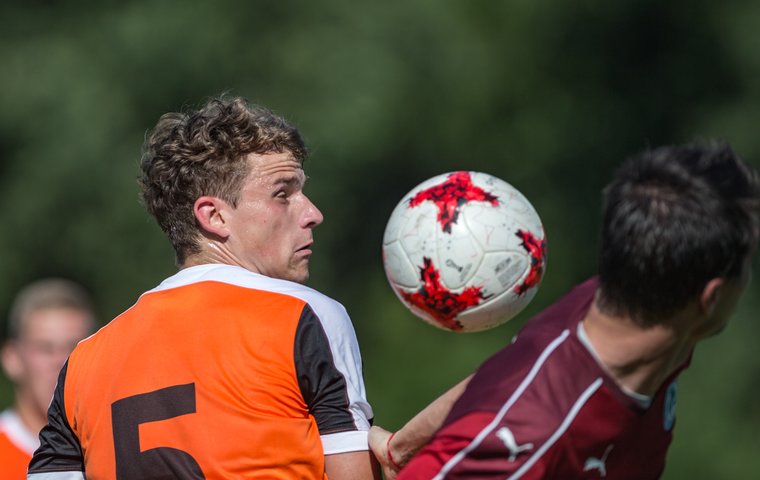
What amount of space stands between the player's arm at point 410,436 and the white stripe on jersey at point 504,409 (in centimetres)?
20

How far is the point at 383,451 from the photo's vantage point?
3469 mm

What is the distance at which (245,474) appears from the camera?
3.44 m

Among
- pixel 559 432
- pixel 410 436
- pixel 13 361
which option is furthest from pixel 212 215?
pixel 13 361

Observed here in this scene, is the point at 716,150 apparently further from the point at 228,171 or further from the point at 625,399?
the point at 228,171

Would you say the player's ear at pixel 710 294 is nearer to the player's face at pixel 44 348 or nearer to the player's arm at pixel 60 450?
the player's arm at pixel 60 450

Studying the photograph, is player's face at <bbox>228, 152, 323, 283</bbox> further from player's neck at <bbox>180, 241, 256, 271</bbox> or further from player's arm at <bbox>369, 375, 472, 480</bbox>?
player's arm at <bbox>369, 375, 472, 480</bbox>

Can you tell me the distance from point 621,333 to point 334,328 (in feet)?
3.31

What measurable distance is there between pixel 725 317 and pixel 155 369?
163 cm

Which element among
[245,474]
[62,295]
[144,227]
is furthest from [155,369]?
[144,227]

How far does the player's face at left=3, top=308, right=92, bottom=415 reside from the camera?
5.47 meters

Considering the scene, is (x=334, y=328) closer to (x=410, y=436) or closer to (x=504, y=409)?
(x=410, y=436)

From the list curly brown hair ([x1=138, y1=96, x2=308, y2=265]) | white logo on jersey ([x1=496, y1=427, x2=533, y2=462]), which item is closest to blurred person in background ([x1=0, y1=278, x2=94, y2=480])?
curly brown hair ([x1=138, y1=96, x2=308, y2=265])

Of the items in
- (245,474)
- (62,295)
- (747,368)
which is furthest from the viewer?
(747,368)

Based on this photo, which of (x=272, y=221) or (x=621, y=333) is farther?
(x=272, y=221)
